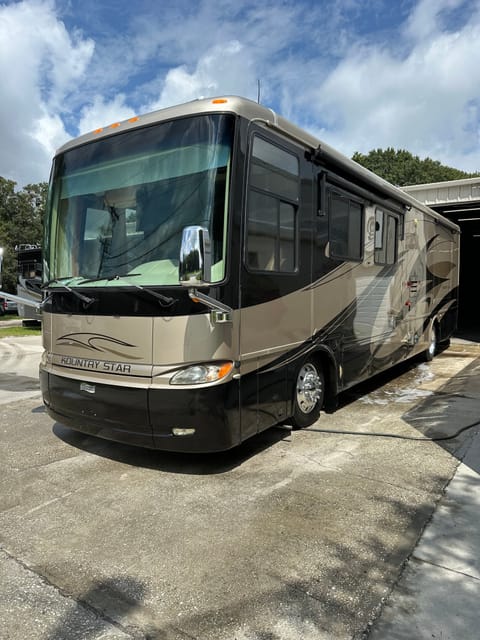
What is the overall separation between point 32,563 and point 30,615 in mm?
501

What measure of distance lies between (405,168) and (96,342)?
1659 inches

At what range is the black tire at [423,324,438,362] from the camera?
9344 millimetres

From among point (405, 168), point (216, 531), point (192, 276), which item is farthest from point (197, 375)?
point (405, 168)

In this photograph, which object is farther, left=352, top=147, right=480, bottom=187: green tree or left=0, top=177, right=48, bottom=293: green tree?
left=352, top=147, right=480, bottom=187: green tree

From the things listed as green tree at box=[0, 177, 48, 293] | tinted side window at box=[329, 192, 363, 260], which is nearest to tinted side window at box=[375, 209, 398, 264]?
tinted side window at box=[329, 192, 363, 260]

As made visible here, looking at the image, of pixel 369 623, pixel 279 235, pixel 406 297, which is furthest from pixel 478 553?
pixel 406 297

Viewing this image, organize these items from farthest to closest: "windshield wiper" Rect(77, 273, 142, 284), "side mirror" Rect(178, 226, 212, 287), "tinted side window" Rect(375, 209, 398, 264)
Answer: "tinted side window" Rect(375, 209, 398, 264), "windshield wiper" Rect(77, 273, 142, 284), "side mirror" Rect(178, 226, 212, 287)

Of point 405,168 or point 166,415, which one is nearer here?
point 166,415

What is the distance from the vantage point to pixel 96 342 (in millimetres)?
4027

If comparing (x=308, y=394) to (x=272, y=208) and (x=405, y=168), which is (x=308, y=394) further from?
(x=405, y=168)

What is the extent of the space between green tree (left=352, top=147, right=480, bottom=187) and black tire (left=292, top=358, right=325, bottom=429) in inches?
1539

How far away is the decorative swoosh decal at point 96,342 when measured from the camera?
3858 millimetres

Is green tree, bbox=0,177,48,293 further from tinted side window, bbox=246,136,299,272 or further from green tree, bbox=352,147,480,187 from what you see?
tinted side window, bbox=246,136,299,272

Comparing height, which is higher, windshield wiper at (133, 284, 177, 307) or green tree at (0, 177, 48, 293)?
green tree at (0, 177, 48, 293)
